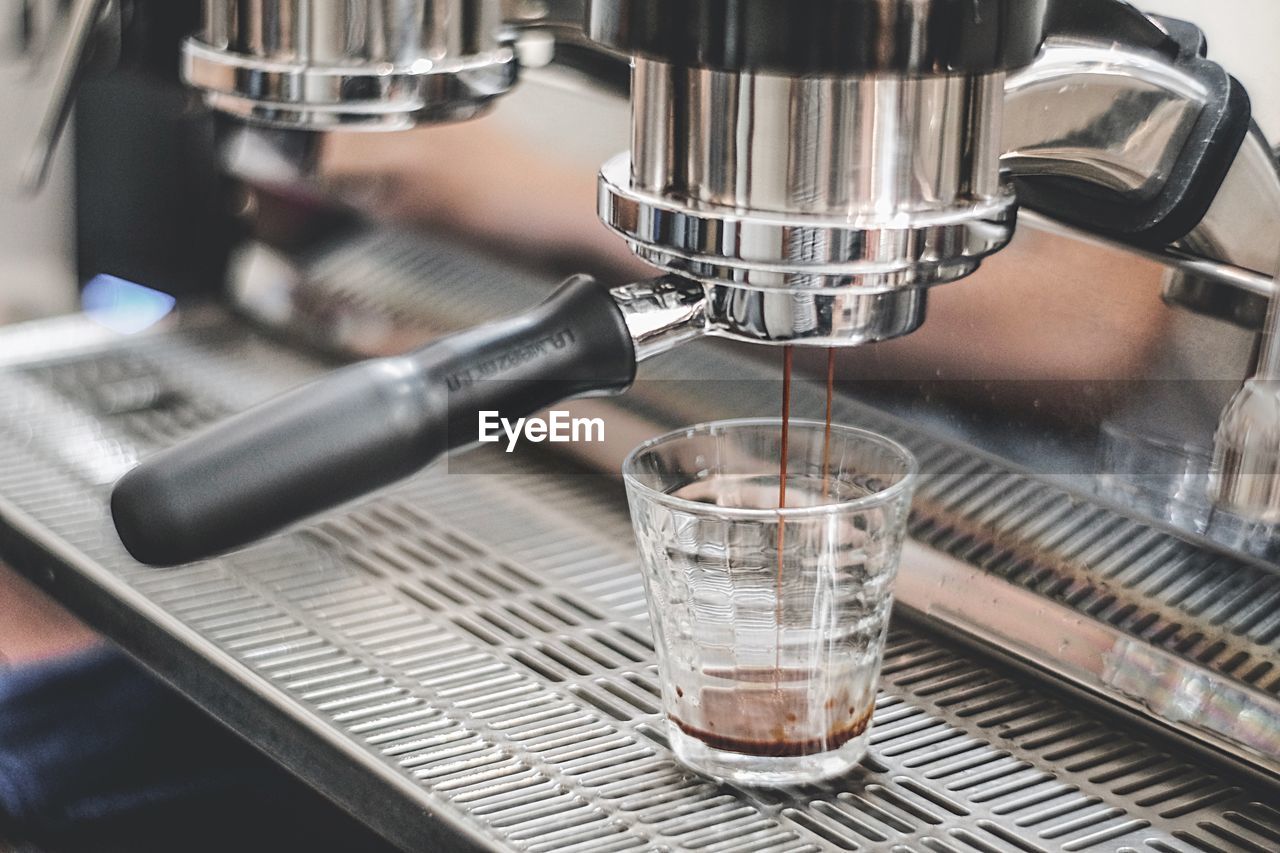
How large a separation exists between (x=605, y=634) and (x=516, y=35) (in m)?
0.21

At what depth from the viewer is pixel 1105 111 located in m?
0.47

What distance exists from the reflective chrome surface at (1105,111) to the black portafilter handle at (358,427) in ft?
0.46

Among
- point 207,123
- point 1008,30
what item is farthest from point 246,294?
point 1008,30

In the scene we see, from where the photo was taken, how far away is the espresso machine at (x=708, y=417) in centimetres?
37

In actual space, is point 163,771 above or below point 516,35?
below

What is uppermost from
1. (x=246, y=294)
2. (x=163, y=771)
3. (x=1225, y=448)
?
(x=1225, y=448)

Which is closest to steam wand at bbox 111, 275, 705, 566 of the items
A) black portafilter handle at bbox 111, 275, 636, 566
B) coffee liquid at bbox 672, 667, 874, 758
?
black portafilter handle at bbox 111, 275, 636, 566

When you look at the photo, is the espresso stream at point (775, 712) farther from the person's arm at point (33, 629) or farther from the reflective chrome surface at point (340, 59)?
the person's arm at point (33, 629)

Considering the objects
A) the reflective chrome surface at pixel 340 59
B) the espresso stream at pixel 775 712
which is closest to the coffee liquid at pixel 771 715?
the espresso stream at pixel 775 712

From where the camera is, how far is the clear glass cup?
1.55 feet

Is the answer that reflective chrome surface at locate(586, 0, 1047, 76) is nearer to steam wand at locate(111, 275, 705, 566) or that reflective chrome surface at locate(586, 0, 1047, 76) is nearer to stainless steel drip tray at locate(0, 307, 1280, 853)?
steam wand at locate(111, 275, 705, 566)

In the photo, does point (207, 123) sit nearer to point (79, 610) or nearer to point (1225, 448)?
point (79, 610)

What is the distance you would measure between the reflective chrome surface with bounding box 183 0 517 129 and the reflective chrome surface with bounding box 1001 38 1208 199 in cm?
18

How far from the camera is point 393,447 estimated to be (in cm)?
42
